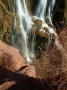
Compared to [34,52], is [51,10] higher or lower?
higher

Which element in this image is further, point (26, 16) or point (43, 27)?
point (26, 16)

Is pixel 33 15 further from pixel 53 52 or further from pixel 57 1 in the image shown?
pixel 53 52

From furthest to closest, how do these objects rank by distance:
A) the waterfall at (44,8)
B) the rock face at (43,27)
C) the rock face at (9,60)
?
the waterfall at (44,8) → the rock face at (43,27) → the rock face at (9,60)

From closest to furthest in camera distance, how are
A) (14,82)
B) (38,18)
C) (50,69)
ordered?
(50,69)
(14,82)
(38,18)

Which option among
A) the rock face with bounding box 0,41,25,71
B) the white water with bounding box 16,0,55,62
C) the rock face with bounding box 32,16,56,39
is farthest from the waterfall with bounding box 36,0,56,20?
the rock face with bounding box 0,41,25,71

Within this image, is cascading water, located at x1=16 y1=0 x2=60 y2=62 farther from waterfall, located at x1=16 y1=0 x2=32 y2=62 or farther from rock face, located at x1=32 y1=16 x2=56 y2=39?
rock face, located at x1=32 y1=16 x2=56 y2=39

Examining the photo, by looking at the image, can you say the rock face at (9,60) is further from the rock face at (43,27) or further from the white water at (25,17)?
the white water at (25,17)

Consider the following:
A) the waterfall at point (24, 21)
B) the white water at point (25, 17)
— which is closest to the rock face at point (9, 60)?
the white water at point (25, 17)

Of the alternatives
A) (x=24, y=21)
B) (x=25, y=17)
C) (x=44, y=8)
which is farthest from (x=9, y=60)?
(x=44, y=8)

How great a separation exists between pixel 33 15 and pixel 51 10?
1240 millimetres

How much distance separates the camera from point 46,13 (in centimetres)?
2042

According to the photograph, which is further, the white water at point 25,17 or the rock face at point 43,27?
the white water at point 25,17

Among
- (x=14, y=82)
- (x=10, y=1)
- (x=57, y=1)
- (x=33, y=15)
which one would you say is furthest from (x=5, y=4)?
(x=14, y=82)

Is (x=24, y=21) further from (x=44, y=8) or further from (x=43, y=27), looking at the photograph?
(x=43, y=27)
